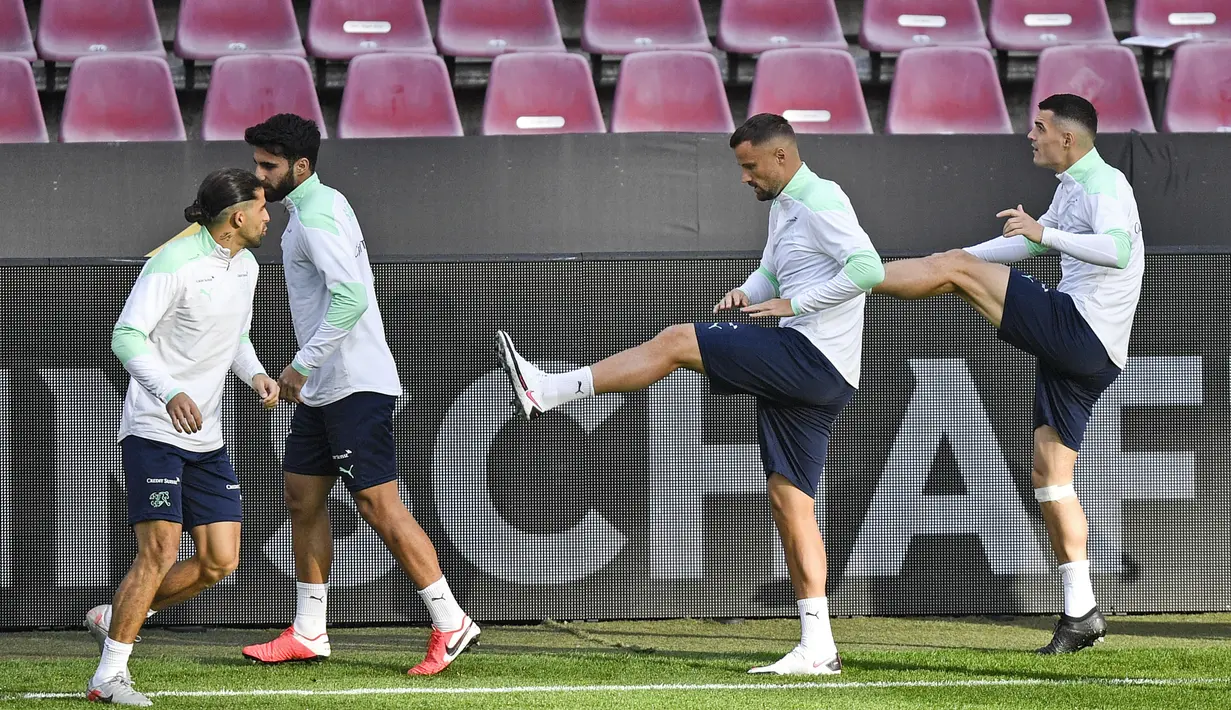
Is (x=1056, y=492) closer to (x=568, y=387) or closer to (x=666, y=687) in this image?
(x=666, y=687)

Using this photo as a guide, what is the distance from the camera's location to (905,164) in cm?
686

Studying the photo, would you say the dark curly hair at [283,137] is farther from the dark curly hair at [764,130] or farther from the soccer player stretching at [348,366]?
the dark curly hair at [764,130]

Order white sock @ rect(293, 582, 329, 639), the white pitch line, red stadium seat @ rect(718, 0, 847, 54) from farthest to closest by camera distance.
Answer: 1. red stadium seat @ rect(718, 0, 847, 54)
2. white sock @ rect(293, 582, 329, 639)
3. the white pitch line

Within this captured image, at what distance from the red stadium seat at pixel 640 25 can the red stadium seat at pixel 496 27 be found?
0.80 feet

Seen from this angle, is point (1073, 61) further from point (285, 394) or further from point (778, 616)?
point (285, 394)

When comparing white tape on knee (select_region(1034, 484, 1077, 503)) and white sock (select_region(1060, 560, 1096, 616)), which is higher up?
white tape on knee (select_region(1034, 484, 1077, 503))

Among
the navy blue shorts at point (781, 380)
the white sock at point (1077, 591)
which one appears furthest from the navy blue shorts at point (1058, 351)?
the navy blue shorts at point (781, 380)

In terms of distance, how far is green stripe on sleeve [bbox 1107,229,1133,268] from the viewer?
17.3 feet

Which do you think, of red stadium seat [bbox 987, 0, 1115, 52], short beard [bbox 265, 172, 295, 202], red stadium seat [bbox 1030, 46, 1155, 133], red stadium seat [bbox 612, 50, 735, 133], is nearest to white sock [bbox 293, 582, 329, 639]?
short beard [bbox 265, 172, 295, 202]

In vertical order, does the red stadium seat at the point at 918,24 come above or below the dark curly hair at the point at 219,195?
above

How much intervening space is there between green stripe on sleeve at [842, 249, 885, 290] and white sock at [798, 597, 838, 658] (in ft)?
3.49

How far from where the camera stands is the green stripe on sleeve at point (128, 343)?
4488mm

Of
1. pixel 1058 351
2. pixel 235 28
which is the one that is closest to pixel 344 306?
pixel 1058 351

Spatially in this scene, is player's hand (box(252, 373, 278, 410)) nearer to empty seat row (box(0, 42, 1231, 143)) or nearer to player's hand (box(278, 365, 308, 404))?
player's hand (box(278, 365, 308, 404))
